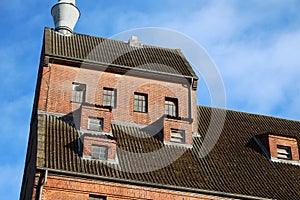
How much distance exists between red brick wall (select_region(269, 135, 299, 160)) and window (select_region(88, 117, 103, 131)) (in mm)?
9415

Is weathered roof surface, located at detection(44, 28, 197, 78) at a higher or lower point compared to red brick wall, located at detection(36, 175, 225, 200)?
higher

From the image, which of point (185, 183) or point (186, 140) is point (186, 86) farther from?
point (185, 183)

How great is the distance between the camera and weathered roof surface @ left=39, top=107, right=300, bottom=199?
23641 mm

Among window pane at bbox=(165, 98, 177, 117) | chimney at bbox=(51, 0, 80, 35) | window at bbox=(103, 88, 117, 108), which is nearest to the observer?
window at bbox=(103, 88, 117, 108)

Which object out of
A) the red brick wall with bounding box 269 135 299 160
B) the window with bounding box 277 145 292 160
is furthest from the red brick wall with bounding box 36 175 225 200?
the window with bounding box 277 145 292 160

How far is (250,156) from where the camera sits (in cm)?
2823

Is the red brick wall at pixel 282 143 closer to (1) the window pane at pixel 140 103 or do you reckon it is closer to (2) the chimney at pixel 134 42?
(1) the window pane at pixel 140 103

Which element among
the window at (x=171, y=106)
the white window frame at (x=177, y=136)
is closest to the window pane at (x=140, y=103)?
the window at (x=171, y=106)

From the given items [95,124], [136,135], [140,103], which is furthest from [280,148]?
[95,124]

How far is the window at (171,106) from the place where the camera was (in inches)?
1161

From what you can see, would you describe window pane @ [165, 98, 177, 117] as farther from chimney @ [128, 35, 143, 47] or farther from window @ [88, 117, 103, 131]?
chimney @ [128, 35, 143, 47]

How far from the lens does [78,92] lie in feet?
93.4

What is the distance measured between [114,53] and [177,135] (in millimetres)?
6616

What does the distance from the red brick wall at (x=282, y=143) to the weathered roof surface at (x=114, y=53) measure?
5629 millimetres
